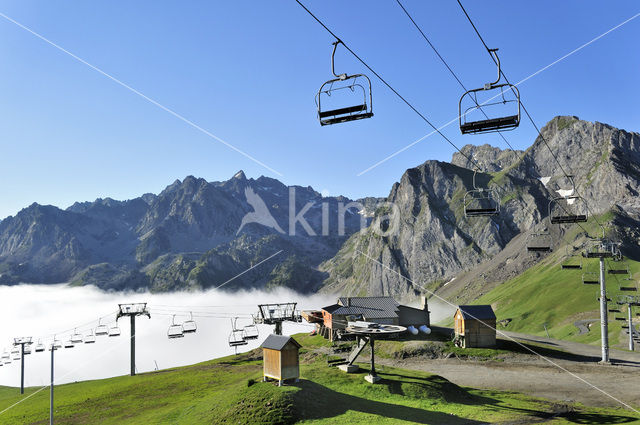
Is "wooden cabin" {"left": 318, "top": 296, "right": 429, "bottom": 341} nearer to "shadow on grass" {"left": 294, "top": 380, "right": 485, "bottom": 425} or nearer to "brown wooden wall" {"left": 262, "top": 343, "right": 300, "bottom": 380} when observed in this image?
"brown wooden wall" {"left": 262, "top": 343, "right": 300, "bottom": 380}

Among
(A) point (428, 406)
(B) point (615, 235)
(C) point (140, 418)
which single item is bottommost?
(C) point (140, 418)

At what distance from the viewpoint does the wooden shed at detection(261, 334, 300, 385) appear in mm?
48156

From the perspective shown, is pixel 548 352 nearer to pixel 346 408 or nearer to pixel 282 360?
pixel 346 408

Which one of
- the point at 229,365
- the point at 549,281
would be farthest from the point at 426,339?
the point at 549,281

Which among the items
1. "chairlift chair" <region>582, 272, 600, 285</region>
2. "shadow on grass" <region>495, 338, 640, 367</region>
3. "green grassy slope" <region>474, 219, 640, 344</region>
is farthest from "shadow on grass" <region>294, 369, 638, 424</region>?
"green grassy slope" <region>474, 219, 640, 344</region>

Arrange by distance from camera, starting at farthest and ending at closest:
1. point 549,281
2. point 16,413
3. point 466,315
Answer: point 549,281 → point 466,315 → point 16,413

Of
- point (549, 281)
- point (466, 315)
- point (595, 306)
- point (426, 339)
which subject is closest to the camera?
point (466, 315)

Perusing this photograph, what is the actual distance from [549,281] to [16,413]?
17377cm

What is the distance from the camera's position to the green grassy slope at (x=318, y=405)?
41031 mm

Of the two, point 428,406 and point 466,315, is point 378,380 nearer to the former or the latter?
point 428,406

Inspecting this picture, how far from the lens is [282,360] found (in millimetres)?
48000

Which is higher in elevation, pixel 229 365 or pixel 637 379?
pixel 637 379

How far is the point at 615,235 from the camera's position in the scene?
195m

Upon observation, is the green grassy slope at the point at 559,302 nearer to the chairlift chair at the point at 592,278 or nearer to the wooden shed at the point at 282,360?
the chairlift chair at the point at 592,278
